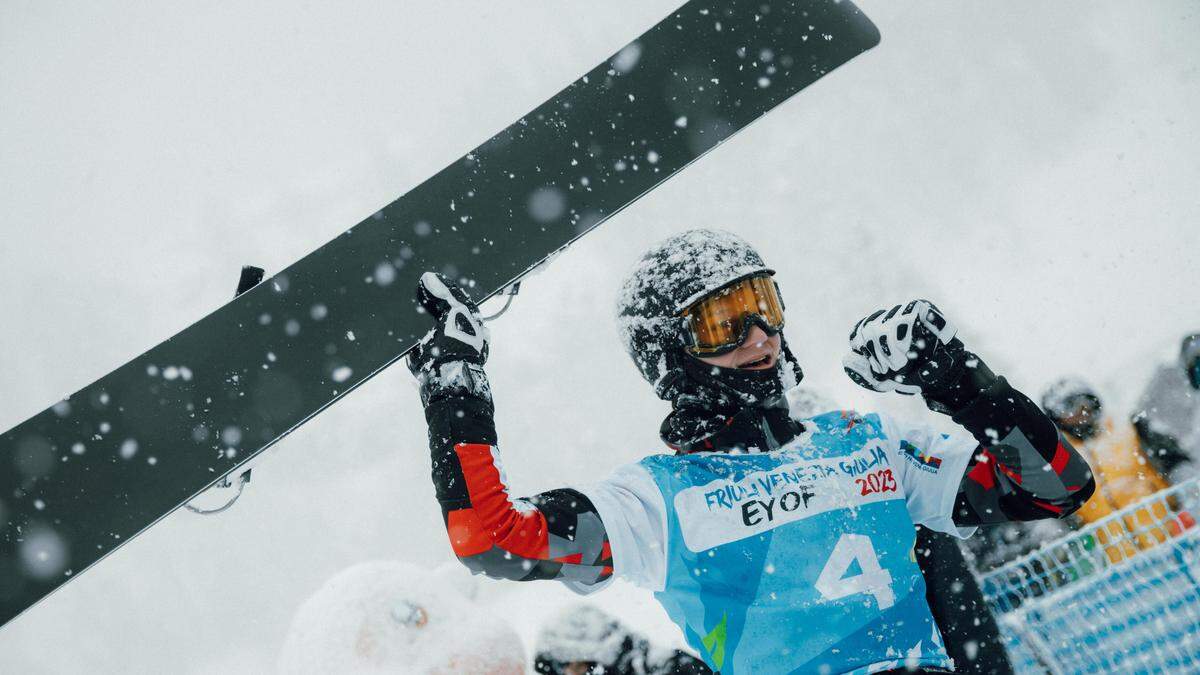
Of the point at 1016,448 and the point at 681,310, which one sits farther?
the point at 681,310

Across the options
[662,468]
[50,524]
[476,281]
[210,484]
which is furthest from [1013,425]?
[50,524]

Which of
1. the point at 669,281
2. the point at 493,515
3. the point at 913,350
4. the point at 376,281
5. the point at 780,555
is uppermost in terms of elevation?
the point at 376,281

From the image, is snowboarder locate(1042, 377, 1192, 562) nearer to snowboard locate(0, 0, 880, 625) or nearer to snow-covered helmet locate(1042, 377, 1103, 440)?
snow-covered helmet locate(1042, 377, 1103, 440)

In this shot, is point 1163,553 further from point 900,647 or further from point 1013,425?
point 900,647

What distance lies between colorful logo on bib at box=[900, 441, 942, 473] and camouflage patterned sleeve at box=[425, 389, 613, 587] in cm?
109

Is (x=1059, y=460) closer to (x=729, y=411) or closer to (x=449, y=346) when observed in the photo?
(x=729, y=411)

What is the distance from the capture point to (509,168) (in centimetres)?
261

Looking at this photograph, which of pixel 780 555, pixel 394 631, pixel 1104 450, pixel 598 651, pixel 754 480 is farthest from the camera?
pixel 1104 450

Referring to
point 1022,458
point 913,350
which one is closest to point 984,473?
point 1022,458

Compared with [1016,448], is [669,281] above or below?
above

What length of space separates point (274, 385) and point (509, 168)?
106 cm

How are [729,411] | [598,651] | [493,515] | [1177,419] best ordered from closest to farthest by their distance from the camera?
[493,515] < [729,411] < [598,651] < [1177,419]

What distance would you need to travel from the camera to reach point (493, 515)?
1989mm

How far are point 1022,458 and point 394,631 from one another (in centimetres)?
233
